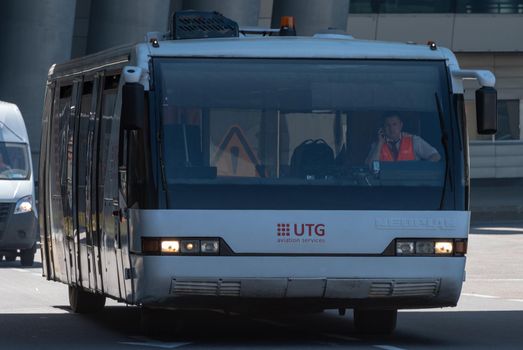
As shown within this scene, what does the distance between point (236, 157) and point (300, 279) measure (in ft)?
3.48

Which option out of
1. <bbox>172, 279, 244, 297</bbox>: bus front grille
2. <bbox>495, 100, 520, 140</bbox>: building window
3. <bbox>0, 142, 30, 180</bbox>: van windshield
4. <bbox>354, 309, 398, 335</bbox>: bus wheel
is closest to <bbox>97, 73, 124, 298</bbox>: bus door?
<bbox>172, 279, 244, 297</bbox>: bus front grille

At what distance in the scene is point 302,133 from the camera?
13391 millimetres

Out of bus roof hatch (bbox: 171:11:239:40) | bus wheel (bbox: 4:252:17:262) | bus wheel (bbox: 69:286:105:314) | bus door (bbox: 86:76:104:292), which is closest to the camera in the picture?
bus roof hatch (bbox: 171:11:239:40)

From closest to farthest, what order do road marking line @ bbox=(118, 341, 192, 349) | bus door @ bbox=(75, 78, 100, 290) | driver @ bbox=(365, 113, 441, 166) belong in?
road marking line @ bbox=(118, 341, 192, 349)
driver @ bbox=(365, 113, 441, 166)
bus door @ bbox=(75, 78, 100, 290)

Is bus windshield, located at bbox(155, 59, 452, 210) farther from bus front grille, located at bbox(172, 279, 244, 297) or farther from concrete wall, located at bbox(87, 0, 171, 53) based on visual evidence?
concrete wall, located at bbox(87, 0, 171, 53)

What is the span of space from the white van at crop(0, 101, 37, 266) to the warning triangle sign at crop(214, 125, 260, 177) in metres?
13.9

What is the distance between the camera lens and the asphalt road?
44.5 feet

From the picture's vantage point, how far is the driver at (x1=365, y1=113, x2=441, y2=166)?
1349 cm

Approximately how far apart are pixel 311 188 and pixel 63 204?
12.8 feet

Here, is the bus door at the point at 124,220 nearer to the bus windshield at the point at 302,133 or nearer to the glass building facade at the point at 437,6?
the bus windshield at the point at 302,133

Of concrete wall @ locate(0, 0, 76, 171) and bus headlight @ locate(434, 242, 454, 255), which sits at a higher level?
concrete wall @ locate(0, 0, 76, 171)

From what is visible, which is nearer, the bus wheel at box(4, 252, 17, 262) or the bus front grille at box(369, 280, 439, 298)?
the bus front grille at box(369, 280, 439, 298)

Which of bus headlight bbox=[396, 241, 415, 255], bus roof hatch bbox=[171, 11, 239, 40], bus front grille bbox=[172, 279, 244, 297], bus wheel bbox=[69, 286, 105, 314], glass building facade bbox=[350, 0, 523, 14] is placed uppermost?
glass building facade bbox=[350, 0, 523, 14]

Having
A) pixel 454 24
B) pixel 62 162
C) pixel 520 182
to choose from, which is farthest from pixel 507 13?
pixel 62 162
